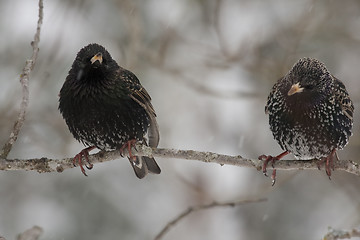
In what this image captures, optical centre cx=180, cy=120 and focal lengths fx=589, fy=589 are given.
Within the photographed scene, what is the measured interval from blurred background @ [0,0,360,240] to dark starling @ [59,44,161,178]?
3269 millimetres

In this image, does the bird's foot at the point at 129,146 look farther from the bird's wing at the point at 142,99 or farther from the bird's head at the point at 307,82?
the bird's head at the point at 307,82

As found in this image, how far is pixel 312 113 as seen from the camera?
16.8 ft

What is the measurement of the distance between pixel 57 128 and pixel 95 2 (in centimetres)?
377

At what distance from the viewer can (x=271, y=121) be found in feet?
17.9

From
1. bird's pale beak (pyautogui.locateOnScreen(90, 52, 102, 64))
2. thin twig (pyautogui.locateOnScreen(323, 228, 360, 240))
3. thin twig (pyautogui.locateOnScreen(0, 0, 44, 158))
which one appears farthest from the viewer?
bird's pale beak (pyautogui.locateOnScreen(90, 52, 102, 64))

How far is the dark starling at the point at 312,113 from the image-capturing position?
502 centimetres

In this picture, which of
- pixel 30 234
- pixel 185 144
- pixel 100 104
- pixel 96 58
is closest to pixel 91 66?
pixel 96 58

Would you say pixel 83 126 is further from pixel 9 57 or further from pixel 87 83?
pixel 9 57

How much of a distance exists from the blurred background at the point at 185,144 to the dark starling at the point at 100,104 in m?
3.27

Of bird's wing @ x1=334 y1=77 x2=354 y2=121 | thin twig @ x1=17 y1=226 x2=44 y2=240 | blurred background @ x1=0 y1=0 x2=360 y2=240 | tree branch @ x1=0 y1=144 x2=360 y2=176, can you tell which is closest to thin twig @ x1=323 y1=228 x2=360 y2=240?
tree branch @ x1=0 y1=144 x2=360 y2=176

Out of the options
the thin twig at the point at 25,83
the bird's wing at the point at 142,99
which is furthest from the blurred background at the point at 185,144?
the thin twig at the point at 25,83

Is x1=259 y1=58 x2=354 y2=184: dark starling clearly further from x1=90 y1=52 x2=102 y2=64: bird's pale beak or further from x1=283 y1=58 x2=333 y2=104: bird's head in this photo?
x1=90 y1=52 x2=102 y2=64: bird's pale beak

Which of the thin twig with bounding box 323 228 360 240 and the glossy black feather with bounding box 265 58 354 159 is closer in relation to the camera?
the thin twig with bounding box 323 228 360 240

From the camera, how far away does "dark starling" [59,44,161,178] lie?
5273mm
